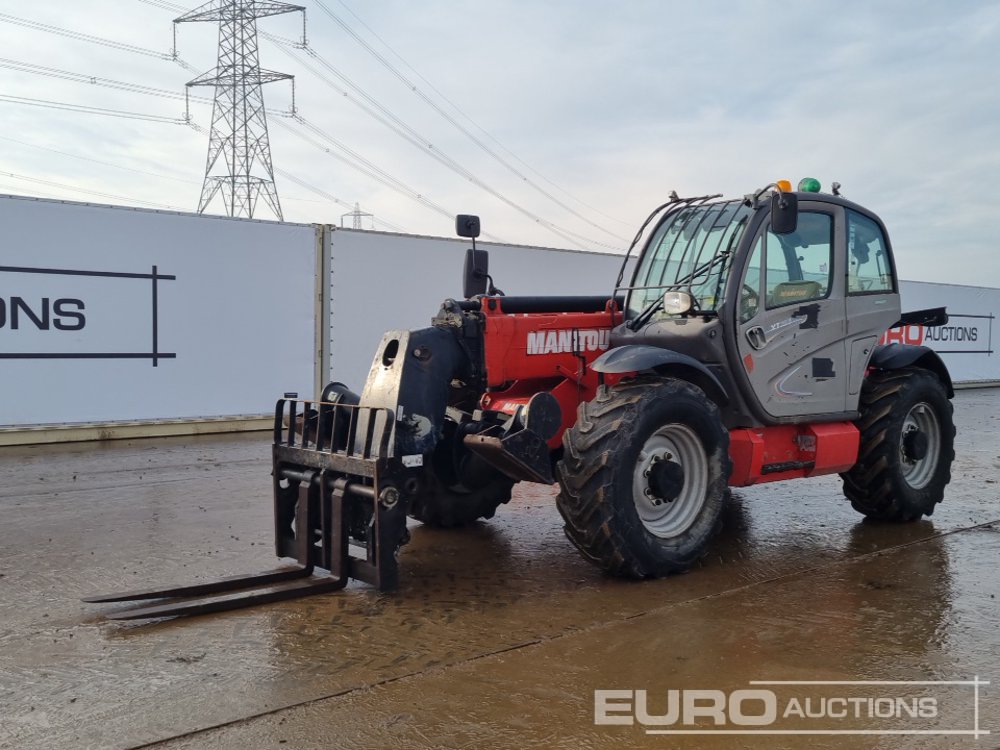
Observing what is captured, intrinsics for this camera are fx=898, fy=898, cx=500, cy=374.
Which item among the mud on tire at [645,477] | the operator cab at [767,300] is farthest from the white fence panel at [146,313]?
the mud on tire at [645,477]

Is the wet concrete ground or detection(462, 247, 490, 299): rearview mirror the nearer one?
the wet concrete ground

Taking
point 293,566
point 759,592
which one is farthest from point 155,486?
point 759,592

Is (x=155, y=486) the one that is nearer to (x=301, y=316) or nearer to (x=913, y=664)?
(x=301, y=316)

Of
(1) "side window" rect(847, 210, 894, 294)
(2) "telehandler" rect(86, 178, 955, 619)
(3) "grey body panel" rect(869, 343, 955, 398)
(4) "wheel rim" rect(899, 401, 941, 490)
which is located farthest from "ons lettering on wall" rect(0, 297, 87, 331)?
(4) "wheel rim" rect(899, 401, 941, 490)

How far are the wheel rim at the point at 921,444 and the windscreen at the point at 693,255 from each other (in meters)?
2.09

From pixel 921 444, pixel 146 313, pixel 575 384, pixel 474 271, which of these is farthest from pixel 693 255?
pixel 146 313

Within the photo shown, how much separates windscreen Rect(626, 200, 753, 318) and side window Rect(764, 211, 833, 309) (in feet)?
0.90

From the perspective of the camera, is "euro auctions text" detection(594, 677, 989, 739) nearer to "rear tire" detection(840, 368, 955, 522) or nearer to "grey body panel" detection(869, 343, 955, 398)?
"rear tire" detection(840, 368, 955, 522)

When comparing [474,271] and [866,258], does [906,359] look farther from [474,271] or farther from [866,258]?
[474,271]

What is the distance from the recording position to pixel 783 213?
5.36 meters

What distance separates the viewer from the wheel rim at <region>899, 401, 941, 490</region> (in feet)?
22.0

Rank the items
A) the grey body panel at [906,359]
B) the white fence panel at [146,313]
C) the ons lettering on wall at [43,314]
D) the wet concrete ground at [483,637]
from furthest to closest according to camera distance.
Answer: the white fence panel at [146,313] → the ons lettering on wall at [43,314] → the grey body panel at [906,359] → the wet concrete ground at [483,637]

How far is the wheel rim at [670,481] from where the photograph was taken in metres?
5.11

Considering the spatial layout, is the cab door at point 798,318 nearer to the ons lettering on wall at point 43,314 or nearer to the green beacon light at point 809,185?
the green beacon light at point 809,185
